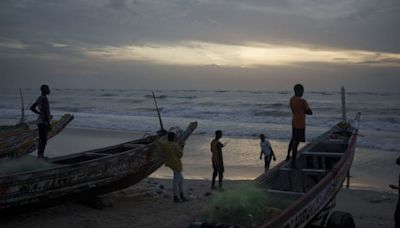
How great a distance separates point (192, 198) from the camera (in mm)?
9711

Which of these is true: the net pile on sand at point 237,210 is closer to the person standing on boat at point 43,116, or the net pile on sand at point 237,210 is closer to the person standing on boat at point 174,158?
the person standing on boat at point 174,158

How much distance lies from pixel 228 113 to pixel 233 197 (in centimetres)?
3386

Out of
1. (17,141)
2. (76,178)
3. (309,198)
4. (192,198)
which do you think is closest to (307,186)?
(309,198)

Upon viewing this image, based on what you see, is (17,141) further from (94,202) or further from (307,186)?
(307,186)

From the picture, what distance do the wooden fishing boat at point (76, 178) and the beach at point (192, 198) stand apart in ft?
1.52

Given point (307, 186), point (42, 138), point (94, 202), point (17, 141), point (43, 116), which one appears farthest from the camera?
point (17, 141)

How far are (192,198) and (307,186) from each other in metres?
3.10

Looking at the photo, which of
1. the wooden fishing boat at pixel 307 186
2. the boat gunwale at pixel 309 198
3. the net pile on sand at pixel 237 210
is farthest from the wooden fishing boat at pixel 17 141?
the net pile on sand at pixel 237 210

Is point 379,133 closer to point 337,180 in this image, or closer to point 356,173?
point 356,173

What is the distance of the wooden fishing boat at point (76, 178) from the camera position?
6.83 m

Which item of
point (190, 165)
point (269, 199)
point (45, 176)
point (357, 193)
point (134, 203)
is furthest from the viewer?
point (190, 165)

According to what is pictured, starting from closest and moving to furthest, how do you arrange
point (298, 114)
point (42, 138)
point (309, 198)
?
1. point (309, 198)
2. point (298, 114)
3. point (42, 138)

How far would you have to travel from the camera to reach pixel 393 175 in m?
13.0

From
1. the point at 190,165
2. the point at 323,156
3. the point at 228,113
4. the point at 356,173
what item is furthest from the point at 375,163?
the point at 228,113
